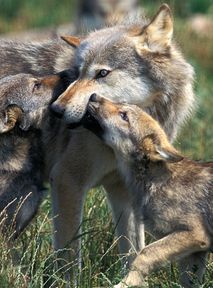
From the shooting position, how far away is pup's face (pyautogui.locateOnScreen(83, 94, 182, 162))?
6988mm

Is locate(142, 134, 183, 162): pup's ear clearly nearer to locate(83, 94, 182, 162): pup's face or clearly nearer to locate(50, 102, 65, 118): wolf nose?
locate(83, 94, 182, 162): pup's face

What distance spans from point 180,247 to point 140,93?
4.24ft

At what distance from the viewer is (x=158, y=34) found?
7.48m

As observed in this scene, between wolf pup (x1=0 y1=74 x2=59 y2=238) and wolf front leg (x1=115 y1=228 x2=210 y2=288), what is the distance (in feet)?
3.51

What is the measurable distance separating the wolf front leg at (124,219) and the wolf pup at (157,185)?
22.9 inches

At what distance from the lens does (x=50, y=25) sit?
20.2m

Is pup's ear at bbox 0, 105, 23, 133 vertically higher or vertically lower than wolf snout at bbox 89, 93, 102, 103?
lower

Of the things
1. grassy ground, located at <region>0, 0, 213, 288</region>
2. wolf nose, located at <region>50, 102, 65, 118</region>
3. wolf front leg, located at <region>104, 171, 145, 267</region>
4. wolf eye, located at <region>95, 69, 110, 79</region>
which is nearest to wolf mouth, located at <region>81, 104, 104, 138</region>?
wolf nose, located at <region>50, 102, 65, 118</region>

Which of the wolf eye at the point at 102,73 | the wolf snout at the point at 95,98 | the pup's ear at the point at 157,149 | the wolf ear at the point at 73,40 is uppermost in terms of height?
the wolf ear at the point at 73,40

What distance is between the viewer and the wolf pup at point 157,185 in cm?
657

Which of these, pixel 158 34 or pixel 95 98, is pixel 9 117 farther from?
pixel 158 34

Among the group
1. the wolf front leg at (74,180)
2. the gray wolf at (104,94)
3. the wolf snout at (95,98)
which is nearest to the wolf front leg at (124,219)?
the gray wolf at (104,94)

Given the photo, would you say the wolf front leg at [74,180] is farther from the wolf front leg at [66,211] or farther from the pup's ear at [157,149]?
the pup's ear at [157,149]

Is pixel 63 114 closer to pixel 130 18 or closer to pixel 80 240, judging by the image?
pixel 80 240
